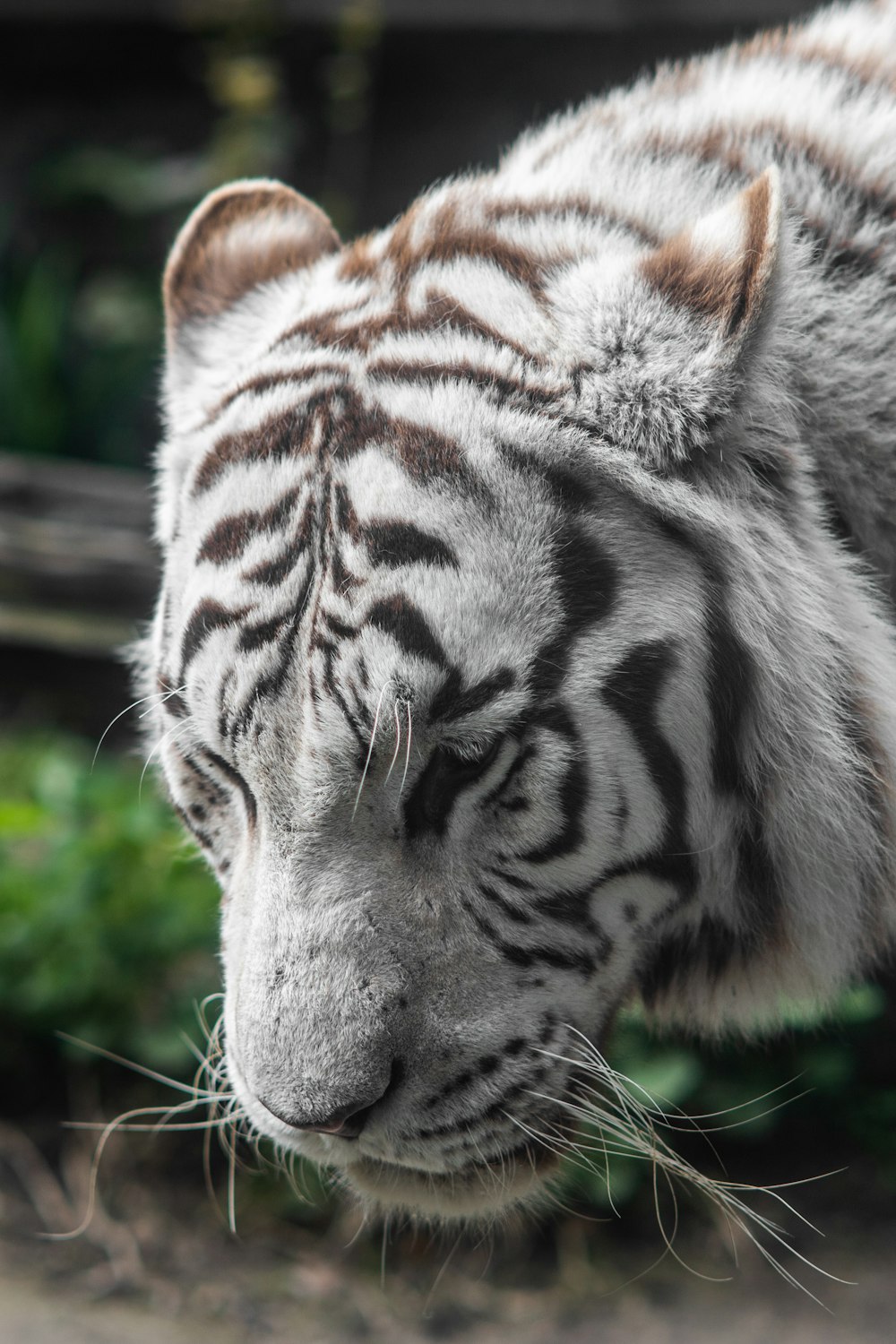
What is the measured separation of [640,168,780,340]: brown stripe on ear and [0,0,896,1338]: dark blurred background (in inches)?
47.8

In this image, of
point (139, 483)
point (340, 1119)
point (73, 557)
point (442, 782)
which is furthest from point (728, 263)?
point (139, 483)

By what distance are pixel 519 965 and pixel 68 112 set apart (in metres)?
6.87

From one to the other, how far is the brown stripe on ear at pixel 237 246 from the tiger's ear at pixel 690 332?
71 centimetres

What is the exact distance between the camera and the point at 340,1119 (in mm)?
1584

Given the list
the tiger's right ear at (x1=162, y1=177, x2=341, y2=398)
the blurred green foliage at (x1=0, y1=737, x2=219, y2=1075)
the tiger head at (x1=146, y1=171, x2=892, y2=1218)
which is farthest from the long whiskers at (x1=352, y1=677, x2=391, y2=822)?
the blurred green foliage at (x1=0, y1=737, x2=219, y2=1075)

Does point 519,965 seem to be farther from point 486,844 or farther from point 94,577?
point 94,577

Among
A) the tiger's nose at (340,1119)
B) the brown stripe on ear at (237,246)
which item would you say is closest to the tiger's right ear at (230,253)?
the brown stripe on ear at (237,246)

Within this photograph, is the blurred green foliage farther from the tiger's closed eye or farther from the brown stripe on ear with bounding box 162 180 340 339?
the tiger's closed eye

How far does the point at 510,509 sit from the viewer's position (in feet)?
5.23

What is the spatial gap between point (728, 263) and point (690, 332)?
89 mm

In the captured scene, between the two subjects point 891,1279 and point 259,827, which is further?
point 891,1279

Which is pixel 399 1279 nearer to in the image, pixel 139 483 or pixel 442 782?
pixel 442 782

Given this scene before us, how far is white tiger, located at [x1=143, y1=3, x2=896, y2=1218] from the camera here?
1.56 m

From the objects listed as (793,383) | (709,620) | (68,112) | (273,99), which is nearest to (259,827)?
(709,620)
